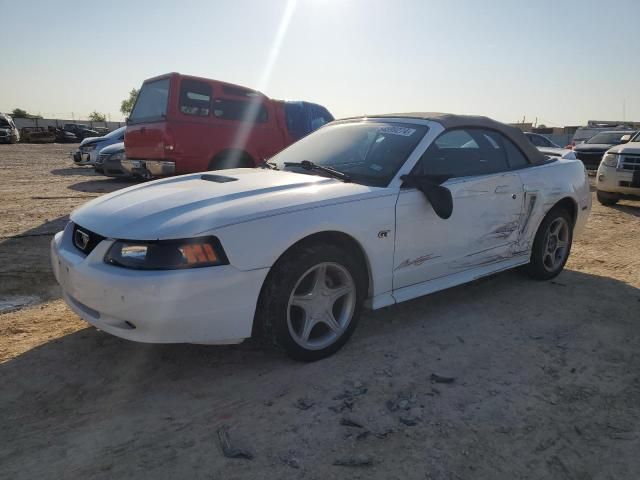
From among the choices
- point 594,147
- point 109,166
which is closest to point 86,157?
point 109,166

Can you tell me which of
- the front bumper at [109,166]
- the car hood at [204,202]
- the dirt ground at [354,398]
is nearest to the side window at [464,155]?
the car hood at [204,202]

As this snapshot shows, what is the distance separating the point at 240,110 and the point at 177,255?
6.23 m

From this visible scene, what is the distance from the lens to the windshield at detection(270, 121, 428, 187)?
3.39 meters

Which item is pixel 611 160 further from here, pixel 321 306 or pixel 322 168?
pixel 321 306

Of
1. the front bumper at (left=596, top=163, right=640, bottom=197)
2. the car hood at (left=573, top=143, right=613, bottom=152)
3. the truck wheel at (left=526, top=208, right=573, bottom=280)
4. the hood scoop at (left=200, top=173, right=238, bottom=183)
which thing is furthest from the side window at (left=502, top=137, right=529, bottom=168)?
the car hood at (left=573, top=143, right=613, bottom=152)

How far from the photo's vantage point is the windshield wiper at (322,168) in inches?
130

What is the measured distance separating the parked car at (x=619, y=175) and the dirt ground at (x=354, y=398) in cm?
559

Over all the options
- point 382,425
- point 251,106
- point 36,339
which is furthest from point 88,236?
point 251,106

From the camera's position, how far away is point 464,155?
152 inches

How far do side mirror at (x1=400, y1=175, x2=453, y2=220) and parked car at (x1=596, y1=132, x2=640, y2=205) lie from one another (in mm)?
7014

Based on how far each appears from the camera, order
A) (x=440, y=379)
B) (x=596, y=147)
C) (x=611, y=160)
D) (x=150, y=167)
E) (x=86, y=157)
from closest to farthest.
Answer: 1. (x=440, y=379)
2. (x=150, y=167)
3. (x=611, y=160)
4. (x=86, y=157)
5. (x=596, y=147)

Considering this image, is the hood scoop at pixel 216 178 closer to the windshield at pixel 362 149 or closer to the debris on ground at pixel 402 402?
the windshield at pixel 362 149

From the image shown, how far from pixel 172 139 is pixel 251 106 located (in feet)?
5.37

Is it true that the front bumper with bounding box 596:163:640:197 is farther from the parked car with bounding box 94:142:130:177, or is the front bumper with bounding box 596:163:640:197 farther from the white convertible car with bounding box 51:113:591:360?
the parked car with bounding box 94:142:130:177
